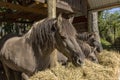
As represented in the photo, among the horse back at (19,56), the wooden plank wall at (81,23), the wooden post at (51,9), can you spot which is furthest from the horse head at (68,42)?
the wooden plank wall at (81,23)

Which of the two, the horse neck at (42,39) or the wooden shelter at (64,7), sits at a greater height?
the wooden shelter at (64,7)

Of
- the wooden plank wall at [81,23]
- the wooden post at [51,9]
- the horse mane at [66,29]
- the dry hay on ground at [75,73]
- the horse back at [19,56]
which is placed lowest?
the dry hay on ground at [75,73]

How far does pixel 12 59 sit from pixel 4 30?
23.5ft

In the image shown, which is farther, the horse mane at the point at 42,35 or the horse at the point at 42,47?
the horse mane at the point at 42,35

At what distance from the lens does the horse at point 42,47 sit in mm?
3592

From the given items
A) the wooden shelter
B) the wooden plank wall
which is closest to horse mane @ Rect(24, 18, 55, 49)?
the wooden shelter

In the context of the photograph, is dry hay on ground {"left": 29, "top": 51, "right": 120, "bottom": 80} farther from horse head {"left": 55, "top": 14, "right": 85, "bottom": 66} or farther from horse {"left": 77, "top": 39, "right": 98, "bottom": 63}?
horse {"left": 77, "top": 39, "right": 98, "bottom": 63}

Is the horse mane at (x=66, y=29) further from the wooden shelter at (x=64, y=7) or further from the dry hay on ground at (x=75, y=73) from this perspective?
the wooden shelter at (x=64, y=7)

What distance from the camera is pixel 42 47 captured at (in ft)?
12.7

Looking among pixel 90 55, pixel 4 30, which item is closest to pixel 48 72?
pixel 90 55

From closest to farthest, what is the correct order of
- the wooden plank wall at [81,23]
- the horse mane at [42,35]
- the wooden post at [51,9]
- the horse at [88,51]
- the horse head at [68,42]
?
the horse head at [68,42] < the horse mane at [42,35] < the wooden post at [51,9] < the horse at [88,51] < the wooden plank wall at [81,23]

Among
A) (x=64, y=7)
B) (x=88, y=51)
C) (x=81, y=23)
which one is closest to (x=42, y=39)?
(x=88, y=51)

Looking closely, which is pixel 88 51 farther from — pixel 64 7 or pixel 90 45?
pixel 64 7

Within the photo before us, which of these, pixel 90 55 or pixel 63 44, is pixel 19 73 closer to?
pixel 63 44
